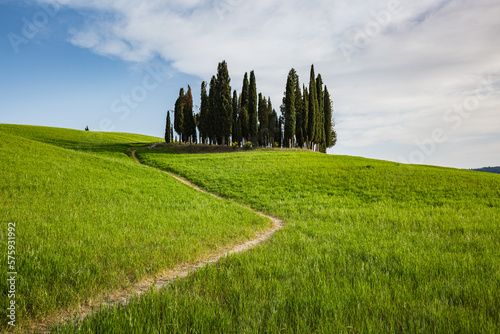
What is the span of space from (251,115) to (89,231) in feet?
169

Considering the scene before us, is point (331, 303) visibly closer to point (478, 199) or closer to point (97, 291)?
point (97, 291)

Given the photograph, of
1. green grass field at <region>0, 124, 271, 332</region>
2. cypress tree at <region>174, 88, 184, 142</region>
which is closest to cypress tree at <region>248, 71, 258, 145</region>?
cypress tree at <region>174, 88, 184, 142</region>

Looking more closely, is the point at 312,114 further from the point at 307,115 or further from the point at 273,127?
the point at 273,127

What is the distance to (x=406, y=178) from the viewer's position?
22500 millimetres

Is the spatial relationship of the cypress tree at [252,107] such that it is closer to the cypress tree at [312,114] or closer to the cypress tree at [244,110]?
the cypress tree at [244,110]

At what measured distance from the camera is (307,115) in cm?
5234

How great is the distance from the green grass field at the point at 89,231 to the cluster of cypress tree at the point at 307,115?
41.6 meters

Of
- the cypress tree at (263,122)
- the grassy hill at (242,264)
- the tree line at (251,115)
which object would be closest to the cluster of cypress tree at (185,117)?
the tree line at (251,115)

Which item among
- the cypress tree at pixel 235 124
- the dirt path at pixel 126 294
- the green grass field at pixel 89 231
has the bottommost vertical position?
the dirt path at pixel 126 294

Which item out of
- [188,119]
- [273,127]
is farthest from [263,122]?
[188,119]

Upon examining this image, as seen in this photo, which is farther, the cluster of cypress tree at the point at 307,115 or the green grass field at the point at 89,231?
the cluster of cypress tree at the point at 307,115

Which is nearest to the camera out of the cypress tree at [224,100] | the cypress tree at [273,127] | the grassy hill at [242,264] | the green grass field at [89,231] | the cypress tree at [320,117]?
the grassy hill at [242,264]

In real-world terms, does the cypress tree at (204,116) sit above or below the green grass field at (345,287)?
above

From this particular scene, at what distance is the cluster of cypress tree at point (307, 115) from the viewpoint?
51.6 metres
